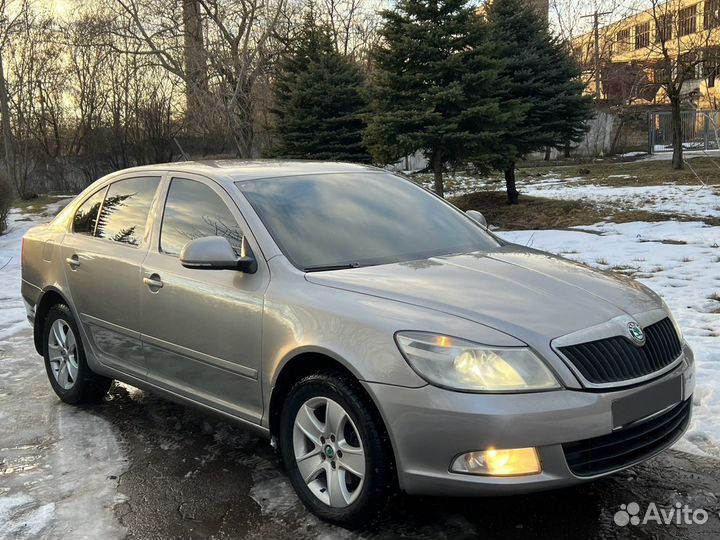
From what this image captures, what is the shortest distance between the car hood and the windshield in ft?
0.60

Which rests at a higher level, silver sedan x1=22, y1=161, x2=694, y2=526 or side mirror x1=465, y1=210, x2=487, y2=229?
side mirror x1=465, y1=210, x2=487, y2=229

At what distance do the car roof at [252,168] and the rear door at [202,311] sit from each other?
9cm

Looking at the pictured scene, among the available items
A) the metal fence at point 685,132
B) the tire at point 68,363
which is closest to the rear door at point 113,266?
the tire at point 68,363

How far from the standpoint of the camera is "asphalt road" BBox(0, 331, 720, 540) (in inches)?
126

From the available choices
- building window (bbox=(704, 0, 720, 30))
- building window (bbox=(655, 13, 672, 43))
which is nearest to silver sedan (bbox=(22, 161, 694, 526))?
building window (bbox=(704, 0, 720, 30))

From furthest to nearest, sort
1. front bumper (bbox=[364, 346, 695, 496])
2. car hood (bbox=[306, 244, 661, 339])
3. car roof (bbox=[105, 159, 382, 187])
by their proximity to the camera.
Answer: car roof (bbox=[105, 159, 382, 187])
car hood (bbox=[306, 244, 661, 339])
front bumper (bbox=[364, 346, 695, 496])

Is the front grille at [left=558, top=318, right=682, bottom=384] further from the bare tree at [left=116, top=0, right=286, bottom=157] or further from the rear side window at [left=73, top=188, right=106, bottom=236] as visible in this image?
the bare tree at [left=116, top=0, right=286, bottom=157]

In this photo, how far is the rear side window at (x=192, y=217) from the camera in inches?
155

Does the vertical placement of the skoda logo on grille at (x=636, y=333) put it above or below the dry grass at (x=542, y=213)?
above

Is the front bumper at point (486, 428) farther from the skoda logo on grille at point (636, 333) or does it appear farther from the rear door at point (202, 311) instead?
the rear door at point (202, 311)

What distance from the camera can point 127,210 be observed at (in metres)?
4.70

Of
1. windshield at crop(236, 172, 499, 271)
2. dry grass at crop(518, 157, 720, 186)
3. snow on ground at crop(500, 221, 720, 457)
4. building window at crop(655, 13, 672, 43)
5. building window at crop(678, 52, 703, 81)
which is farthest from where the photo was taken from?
building window at crop(655, 13, 672, 43)

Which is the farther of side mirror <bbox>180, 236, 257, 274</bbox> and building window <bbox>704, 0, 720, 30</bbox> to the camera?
building window <bbox>704, 0, 720, 30</bbox>

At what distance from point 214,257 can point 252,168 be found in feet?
3.35
